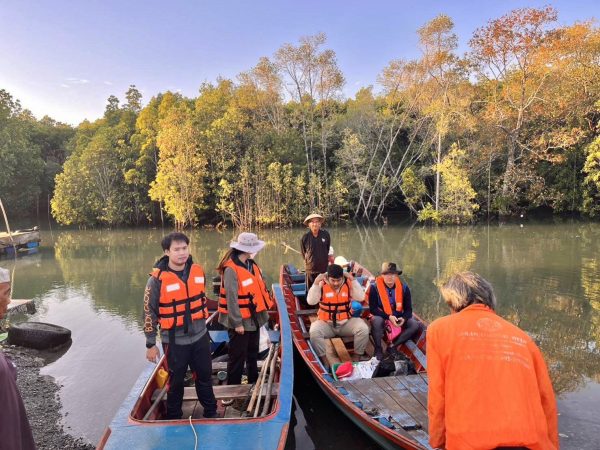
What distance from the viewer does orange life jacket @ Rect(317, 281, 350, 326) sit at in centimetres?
527

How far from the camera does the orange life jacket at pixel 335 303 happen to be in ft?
17.3

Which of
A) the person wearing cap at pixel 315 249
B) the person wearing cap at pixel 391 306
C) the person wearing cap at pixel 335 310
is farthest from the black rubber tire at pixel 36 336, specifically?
the person wearing cap at pixel 391 306

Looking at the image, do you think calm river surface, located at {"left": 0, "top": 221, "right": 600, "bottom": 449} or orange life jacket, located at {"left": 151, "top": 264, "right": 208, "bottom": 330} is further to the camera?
calm river surface, located at {"left": 0, "top": 221, "right": 600, "bottom": 449}

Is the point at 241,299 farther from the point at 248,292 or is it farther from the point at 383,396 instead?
the point at 383,396

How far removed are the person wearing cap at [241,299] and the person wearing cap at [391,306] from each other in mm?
1516

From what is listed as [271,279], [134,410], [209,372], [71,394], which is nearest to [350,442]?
[209,372]

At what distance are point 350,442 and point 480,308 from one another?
2.92 m

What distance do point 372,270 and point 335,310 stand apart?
6.86 meters

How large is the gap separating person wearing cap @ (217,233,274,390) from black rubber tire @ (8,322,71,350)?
399 centimetres

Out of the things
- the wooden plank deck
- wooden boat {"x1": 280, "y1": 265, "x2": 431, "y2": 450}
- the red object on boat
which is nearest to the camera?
wooden boat {"x1": 280, "y1": 265, "x2": 431, "y2": 450}

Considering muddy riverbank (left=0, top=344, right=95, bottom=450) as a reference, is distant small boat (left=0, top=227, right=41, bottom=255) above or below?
above

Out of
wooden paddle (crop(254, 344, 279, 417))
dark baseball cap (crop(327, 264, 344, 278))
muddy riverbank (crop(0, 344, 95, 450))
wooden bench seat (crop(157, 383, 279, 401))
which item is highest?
dark baseball cap (crop(327, 264, 344, 278))

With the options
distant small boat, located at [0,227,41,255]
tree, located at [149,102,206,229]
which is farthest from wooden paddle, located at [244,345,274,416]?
tree, located at [149,102,206,229]

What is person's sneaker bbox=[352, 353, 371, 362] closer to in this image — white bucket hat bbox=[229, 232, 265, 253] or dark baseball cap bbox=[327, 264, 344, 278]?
dark baseball cap bbox=[327, 264, 344, 278]
